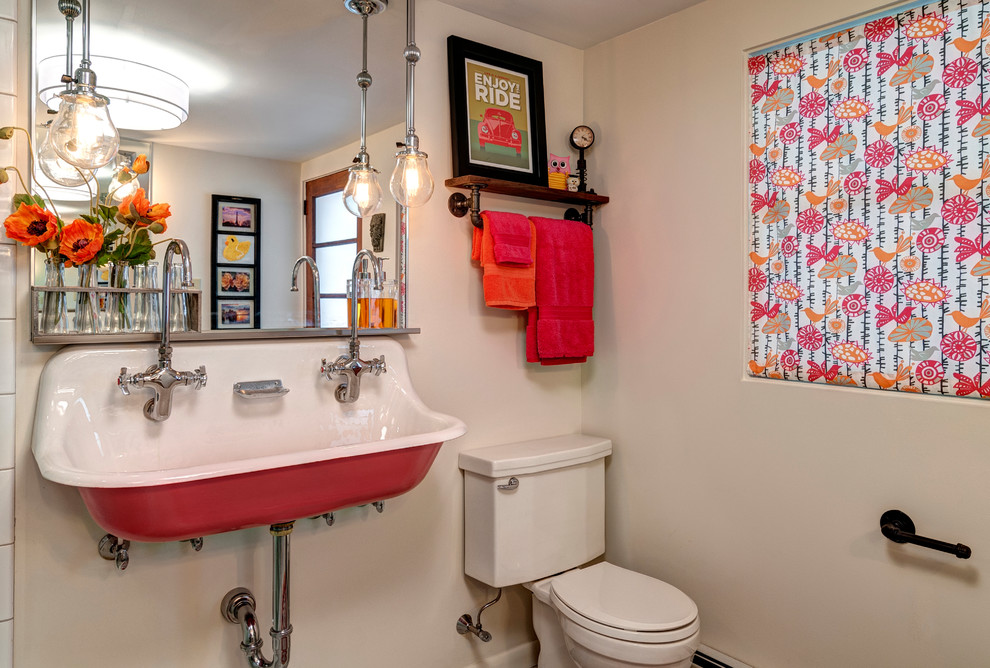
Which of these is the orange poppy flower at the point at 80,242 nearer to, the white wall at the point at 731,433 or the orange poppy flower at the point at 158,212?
the orange poppy flower at the point at 158,212

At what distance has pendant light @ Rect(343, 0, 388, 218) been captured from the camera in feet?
6.06

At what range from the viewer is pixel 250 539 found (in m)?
1.70

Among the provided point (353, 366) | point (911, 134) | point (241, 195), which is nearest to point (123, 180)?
point (241, 195)

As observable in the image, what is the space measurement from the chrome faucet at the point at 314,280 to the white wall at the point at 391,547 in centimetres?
26

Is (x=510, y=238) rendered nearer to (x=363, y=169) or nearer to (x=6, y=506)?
(x=363, y=169)

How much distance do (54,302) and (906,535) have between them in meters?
2.10

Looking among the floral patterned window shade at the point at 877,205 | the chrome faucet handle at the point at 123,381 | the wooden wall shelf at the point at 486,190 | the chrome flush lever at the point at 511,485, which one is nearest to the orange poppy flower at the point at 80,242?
the chrome faucet handle at the point at 123,381

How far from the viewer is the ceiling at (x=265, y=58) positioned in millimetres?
1514

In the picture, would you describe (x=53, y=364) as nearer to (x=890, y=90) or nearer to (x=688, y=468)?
(x=688, y=468)

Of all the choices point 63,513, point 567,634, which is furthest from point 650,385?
point 63,513

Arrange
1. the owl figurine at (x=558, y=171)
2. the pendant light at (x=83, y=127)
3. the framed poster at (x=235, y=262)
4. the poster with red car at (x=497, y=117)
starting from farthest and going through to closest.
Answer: the owl figurine at (x=558, y=171) → the poster with red car at (x=497, y=117) → the framed poster at (x=235, y=262) → the pendant light at (x=83, y=127)

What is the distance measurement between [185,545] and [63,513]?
0.93ft

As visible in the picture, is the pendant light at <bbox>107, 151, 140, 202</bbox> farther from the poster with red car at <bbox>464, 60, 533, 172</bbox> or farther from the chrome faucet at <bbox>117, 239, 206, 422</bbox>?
the poster with red car at <bbox>464, 60, 533, 172</bbox>

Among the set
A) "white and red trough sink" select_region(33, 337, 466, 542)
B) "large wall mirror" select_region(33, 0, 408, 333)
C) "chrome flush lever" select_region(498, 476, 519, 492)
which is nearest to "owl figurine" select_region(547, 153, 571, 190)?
"large wall mirror" select_region(33, 0, 408, 333)
